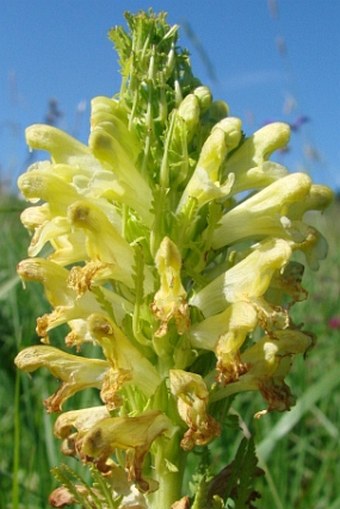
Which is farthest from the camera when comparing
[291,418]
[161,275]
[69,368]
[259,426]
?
[259,426]

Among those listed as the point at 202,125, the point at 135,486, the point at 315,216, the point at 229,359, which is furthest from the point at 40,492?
the point at 315,216

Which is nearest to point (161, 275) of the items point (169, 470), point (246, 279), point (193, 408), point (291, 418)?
point (246, 279)

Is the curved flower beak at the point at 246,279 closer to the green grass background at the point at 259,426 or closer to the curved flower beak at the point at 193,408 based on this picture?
the curved flower beak at the point at 193,408

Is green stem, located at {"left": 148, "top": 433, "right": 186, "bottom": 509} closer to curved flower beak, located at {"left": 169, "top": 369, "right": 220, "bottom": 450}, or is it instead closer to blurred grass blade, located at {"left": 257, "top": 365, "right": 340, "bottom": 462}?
curved flower beak, located at {"left": 169, "top": 369, "right": 220, "bottom": 450}

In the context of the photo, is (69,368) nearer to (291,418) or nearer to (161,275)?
(161,275)

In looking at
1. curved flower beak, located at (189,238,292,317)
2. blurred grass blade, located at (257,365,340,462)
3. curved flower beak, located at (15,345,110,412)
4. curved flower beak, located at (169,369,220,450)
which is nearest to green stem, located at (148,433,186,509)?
curved flower beak, located at (169,369,220,450)

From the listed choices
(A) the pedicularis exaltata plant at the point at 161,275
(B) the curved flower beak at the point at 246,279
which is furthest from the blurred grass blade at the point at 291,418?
(B) the curved flower beak at the point at 246,279
